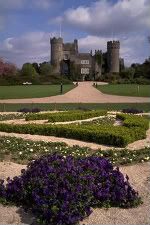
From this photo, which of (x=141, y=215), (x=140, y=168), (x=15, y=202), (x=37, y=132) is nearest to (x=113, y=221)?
(x=141, y=215)

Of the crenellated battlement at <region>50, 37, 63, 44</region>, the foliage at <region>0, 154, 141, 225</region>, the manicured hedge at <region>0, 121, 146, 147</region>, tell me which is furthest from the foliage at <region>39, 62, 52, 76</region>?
the foliage at <region>0, 154, 141, 225</region>

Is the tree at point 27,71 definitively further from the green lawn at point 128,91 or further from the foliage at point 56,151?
the foliage at point 56,151

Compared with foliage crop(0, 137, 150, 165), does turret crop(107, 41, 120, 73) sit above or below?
above

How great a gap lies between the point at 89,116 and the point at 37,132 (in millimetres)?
4959

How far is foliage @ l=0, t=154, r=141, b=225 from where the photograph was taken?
5688 millimetres

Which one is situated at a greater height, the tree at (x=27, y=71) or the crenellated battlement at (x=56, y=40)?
the crenellated battlement at (x=56, y=40)

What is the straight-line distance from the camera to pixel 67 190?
5.91 meters

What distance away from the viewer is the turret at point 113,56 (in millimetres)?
A: 114062

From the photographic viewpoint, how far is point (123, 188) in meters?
6.45

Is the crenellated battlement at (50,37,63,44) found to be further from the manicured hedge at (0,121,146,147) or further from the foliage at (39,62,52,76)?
the manicured hedge at (0,121,146,147)

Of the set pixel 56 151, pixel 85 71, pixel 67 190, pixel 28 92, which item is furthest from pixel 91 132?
pixel 85 71

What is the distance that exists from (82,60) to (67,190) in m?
116

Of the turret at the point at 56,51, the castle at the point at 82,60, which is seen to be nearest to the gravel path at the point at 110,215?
the castle at the point at 82,60

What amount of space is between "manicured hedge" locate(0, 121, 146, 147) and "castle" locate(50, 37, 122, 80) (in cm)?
9945
